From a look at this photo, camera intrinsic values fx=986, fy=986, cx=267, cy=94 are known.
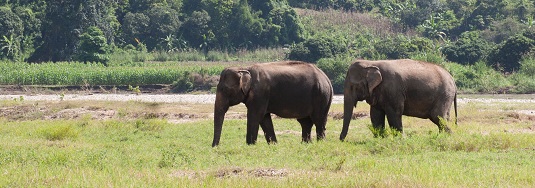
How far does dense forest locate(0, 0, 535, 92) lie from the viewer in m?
63.6

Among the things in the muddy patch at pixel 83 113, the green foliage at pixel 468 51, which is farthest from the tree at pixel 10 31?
the muddy patch at pixel 83 113

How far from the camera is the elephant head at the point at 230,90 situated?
1855 cm

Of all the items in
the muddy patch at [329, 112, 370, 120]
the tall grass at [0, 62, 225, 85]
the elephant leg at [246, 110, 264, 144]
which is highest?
the elephant leg at [246, 110, 264, 144]

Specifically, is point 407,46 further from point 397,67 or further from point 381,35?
point 397,67

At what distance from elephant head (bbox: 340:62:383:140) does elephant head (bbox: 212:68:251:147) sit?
6.38 feet

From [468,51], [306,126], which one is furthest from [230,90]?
[468,51]

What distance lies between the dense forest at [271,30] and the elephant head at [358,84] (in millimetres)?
37399

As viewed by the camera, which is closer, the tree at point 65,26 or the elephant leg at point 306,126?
the elephant leg at point 306,126

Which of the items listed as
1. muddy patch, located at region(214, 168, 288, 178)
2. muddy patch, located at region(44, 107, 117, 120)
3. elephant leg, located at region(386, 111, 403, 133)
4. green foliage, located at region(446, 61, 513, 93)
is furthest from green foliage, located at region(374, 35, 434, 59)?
muddy patch, located at region(214, 168, 288, 178)

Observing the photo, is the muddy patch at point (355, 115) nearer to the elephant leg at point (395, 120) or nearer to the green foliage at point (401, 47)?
the elephant leg at point (395, 120)

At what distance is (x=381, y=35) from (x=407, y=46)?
54.0ft

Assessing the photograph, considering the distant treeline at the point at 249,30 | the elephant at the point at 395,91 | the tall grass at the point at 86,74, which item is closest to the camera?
the elephant at the point at 395,91

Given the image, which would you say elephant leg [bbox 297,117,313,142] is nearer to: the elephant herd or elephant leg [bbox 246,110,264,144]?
the elephant herd

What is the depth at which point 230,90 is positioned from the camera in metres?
18.7
